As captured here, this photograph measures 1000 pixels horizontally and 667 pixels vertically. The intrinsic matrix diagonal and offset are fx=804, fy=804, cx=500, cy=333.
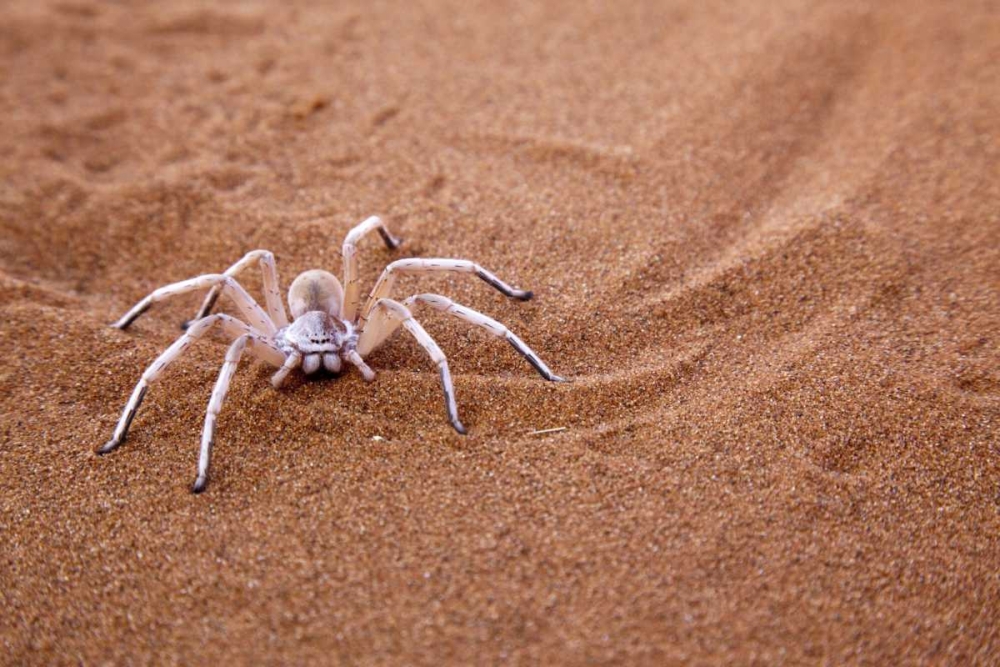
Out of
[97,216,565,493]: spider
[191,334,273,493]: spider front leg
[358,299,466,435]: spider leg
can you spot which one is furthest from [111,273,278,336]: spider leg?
[358,299,466,435]: spider leg

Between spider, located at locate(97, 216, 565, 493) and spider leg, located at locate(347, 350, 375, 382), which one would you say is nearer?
spider, located at locate(97, 216, 565, 493)

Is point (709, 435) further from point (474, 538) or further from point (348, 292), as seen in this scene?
point (348, 292)

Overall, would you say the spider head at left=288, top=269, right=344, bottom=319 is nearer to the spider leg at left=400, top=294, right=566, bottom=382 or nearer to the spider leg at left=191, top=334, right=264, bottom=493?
the spider leg at left=400, top=294, right=566, bottom=382

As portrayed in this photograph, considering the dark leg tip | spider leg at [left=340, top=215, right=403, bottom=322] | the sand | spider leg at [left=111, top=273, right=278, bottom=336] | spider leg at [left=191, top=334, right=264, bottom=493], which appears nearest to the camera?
the sand

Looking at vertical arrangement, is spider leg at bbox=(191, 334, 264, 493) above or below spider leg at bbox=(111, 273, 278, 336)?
below

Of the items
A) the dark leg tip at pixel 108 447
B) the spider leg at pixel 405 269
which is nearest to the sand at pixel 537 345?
A: the dark leg tip at pixel 108 447

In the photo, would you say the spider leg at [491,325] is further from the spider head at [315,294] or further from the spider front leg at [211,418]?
the spider front leg at [211,418]

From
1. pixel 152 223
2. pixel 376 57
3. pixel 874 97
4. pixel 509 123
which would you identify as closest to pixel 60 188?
pixel 152 223
